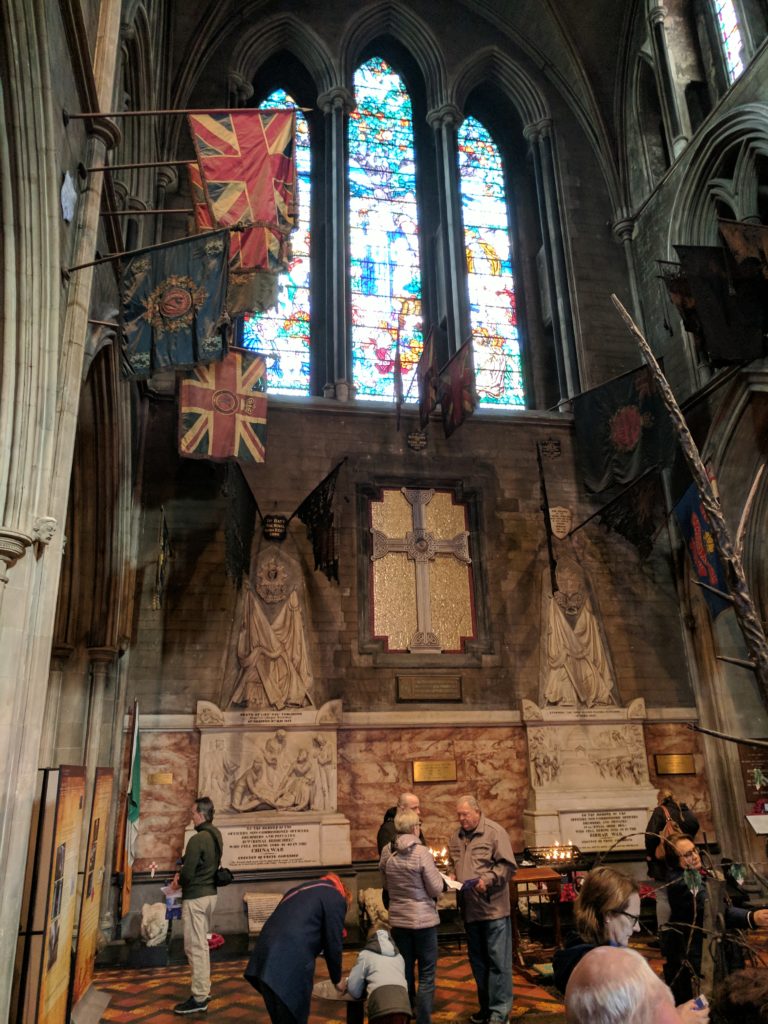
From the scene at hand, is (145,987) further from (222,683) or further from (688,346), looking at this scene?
(688,346)

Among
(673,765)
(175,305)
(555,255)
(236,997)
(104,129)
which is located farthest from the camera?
(555,255)

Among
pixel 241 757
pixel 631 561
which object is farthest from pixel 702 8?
pixel 241 757

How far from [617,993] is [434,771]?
782 centimetres

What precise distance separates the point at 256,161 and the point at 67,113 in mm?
1467

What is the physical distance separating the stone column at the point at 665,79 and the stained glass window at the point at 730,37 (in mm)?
743

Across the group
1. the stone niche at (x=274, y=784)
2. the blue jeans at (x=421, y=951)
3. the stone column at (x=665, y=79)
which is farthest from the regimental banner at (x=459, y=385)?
the blue jeans at (x=421, y=951)

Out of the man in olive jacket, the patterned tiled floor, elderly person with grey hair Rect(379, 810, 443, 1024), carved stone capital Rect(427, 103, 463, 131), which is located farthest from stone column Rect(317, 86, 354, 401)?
elderly person with grey hair Rect(379, 810, 443, 1024)

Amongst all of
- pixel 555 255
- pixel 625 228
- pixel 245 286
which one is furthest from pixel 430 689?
pixel 625 228

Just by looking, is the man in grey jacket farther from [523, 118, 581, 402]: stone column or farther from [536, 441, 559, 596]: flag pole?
[523, 118, 581, 402]: stone column

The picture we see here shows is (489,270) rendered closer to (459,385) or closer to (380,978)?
(459,385)

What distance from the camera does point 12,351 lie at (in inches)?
200

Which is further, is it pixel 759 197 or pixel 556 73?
pixel 556 73

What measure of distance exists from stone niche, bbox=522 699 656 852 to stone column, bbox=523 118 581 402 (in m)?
4.61

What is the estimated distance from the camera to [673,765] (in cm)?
975
